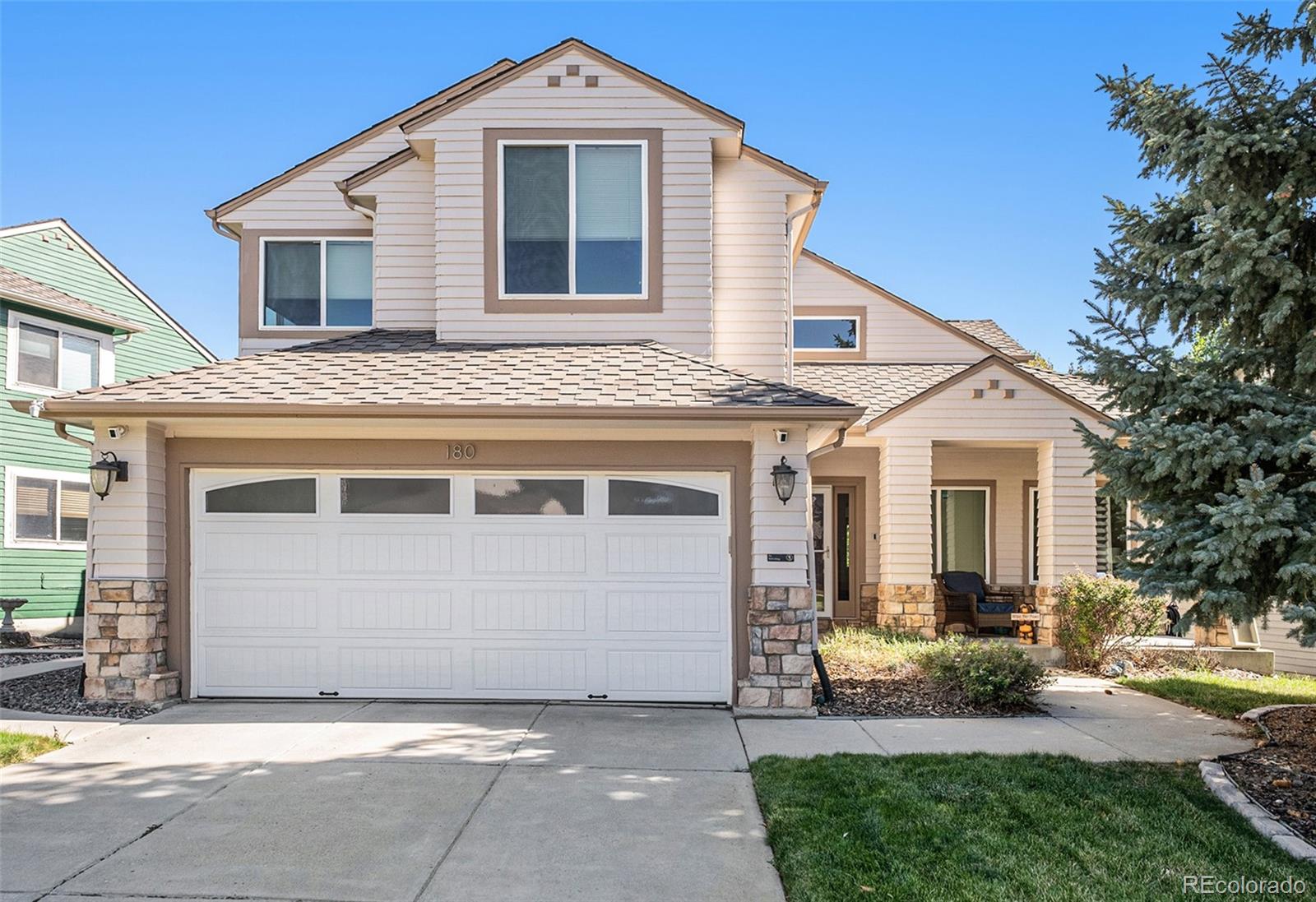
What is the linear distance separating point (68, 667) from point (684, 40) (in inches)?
421

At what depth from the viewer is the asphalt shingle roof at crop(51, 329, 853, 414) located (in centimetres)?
788

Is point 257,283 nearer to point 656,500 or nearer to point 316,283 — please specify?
point 316,283

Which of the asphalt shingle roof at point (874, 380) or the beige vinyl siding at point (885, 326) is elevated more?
the beige vinyl siding at point (885, 326)

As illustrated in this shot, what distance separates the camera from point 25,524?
15391 mm

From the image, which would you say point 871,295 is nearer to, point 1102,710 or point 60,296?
point 1102,710

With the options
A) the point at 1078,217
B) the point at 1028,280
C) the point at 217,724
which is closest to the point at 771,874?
the point at 217,724

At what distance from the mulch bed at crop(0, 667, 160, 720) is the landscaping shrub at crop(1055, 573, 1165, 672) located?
1000 cm

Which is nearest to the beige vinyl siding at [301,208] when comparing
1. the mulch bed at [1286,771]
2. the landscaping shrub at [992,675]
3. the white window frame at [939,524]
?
the landscaping shrub at [992,675]

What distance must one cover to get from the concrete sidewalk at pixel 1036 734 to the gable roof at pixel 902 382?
4923 mm

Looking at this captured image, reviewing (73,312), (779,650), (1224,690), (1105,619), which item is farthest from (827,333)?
(73,312)

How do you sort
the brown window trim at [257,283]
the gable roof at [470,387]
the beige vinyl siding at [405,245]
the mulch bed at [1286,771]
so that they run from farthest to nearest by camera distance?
the brown window trim at [257,283] → the beige vinyl siding at [405,245] → the gable roof at [470,387] → the mulch bed at [1286,771]

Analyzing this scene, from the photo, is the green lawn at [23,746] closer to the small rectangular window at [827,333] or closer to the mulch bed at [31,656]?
the mulch bed at [31,656]

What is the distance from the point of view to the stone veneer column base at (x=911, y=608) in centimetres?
1222

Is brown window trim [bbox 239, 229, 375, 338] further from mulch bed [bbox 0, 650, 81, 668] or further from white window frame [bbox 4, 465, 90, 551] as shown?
white window frame [bbox 4, 465, 90, 551]
